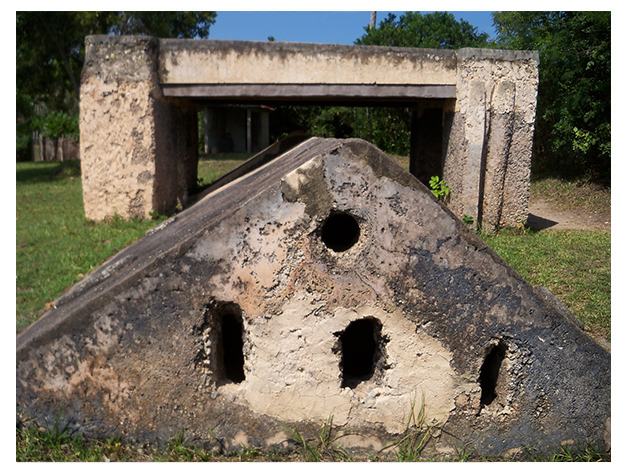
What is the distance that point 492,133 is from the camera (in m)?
7.50

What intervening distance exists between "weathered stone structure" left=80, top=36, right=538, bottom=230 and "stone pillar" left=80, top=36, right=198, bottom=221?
0.05 ft

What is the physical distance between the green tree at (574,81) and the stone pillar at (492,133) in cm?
307

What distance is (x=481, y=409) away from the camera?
8.49 feet

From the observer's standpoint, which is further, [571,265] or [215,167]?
[215,167]

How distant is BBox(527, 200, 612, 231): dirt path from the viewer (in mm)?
8656

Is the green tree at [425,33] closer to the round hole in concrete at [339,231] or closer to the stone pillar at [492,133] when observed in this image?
the stone pillar at [492,133]

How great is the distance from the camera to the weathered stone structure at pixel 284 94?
689cm

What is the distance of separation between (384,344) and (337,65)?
212 inches

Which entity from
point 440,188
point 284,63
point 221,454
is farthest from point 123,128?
point 221,454

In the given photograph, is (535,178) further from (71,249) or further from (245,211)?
(245,211)

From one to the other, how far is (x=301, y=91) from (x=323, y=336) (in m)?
5.26

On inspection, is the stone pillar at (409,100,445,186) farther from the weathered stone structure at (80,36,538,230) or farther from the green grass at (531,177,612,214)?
the green grass at (531,177,612,214)

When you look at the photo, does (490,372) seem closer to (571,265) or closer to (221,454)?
(221,454)

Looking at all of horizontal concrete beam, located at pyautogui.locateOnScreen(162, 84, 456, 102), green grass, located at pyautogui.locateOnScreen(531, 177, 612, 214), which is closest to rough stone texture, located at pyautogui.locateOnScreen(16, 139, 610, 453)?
horizontal concrete beam, located at pyautogui.locateOnScreen(162, 84, 456, 102)
